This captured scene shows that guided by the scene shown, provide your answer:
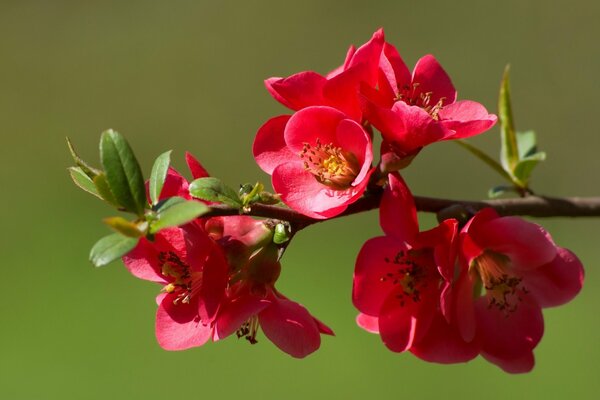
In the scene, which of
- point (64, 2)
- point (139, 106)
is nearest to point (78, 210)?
point (139, 106)

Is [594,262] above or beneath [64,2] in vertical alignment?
beneath

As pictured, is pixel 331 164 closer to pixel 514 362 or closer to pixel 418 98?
pixel 418 98

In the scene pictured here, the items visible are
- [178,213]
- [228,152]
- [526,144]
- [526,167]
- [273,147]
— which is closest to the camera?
[178,213]

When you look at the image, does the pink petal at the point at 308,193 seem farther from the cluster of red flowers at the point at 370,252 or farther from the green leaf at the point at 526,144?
the green leaf at the point at 526,144

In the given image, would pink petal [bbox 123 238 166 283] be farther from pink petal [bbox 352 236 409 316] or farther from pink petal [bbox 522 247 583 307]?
pink petal [bbox 522 247 583 307]

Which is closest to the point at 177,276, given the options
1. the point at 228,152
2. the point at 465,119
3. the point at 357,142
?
the point at 357,142

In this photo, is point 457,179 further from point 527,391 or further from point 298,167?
point 298,167

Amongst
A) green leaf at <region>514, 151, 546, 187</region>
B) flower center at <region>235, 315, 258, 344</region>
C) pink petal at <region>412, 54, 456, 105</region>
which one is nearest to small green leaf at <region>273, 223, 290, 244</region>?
flower center at <region>235, 315, 258, 344</region>
